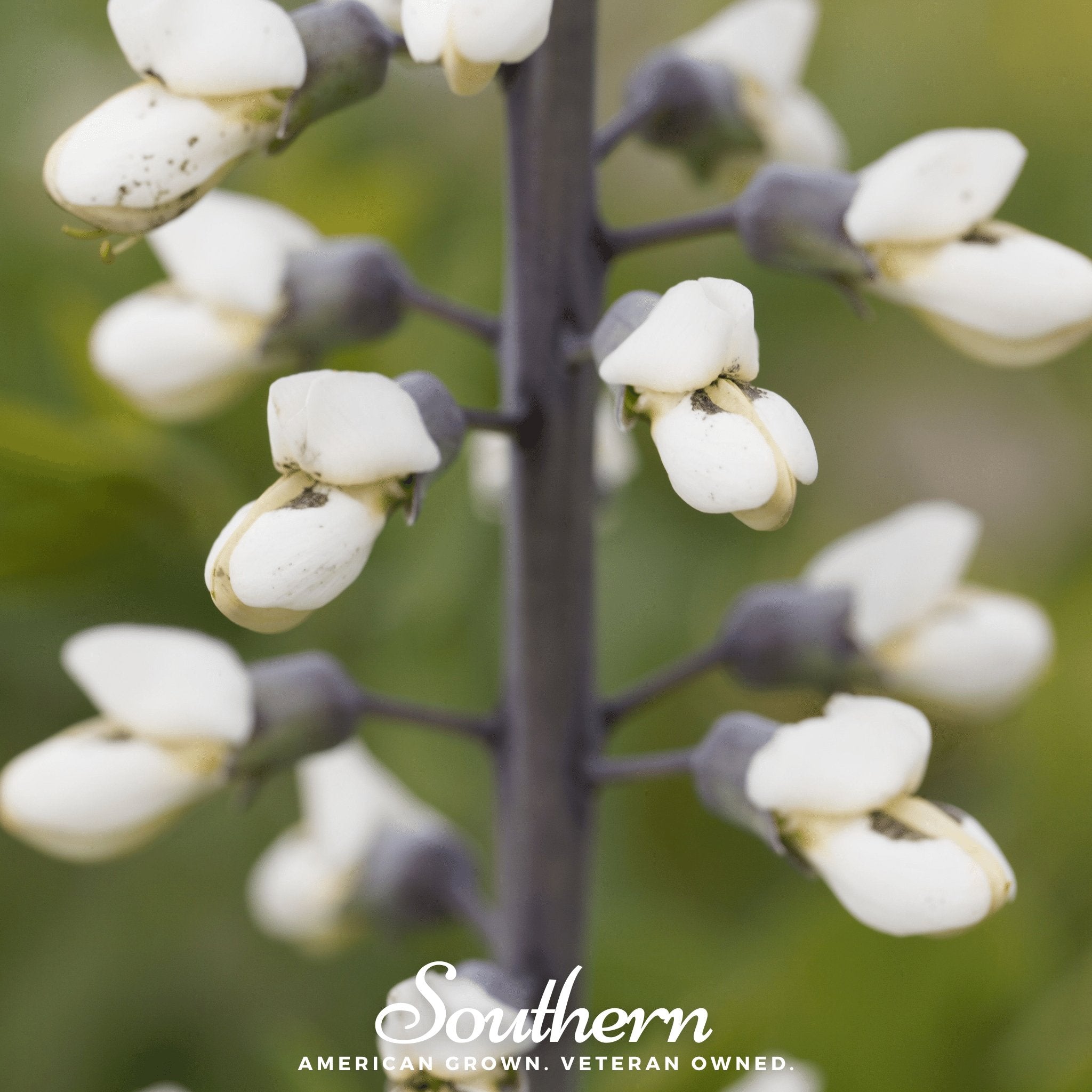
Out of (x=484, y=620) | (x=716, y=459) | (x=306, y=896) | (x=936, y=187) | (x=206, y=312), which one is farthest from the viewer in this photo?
(x=484, y=620)

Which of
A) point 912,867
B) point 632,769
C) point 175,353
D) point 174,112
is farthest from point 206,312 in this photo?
point 912,867

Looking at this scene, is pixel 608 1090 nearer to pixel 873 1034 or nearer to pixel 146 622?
pixel 873 1034

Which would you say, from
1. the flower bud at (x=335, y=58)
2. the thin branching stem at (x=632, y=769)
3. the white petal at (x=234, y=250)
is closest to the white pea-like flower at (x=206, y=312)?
the white petal at (x=234, y=250)

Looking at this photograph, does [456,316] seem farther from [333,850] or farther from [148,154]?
[333,850]

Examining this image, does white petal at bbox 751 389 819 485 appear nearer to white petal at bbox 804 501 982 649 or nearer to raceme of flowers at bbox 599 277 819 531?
raceme of flowers at bbox 599 277 819 531

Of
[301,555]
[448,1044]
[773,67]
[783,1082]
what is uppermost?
[773,67]
